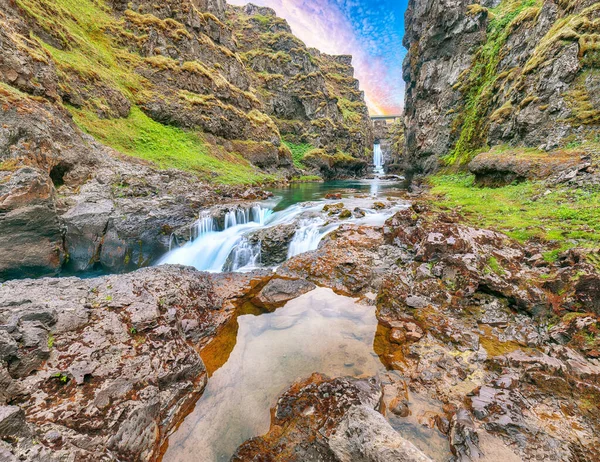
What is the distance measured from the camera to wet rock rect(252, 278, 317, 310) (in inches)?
282

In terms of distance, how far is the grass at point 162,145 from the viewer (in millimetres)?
18391

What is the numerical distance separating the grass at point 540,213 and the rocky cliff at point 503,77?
4211 mm

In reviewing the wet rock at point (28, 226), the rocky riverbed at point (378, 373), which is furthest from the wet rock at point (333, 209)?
the wet rock at point (28, 226)

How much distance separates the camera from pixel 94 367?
3.58 metres

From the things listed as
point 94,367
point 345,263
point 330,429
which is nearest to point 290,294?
point 345,263

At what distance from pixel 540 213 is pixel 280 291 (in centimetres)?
921

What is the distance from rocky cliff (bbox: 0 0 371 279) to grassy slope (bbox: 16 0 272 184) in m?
0.13

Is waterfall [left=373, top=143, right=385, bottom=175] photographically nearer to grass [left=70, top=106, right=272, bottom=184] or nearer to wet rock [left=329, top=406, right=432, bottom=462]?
grass [left=70, top=106, right=272, bottom=184]

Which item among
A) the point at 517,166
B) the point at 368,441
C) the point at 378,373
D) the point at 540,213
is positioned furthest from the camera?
the point at 517,166

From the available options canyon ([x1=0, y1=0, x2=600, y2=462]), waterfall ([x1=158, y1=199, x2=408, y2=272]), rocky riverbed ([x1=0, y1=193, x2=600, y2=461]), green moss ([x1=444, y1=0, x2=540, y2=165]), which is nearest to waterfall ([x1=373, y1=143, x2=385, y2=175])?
green moss ([x1=444, y1=0, x2=540, y2=165])

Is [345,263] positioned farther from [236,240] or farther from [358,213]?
[358,213]

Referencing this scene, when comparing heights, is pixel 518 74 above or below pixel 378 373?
above

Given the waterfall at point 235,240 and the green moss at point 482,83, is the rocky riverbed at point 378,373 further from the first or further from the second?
the green moss at point 482,83

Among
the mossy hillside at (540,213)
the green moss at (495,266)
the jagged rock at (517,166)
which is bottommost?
the green moss at (495,266)
